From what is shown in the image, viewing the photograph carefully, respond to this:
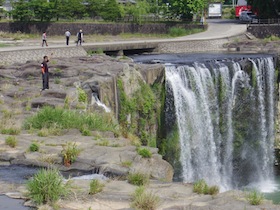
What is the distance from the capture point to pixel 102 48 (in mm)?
47344

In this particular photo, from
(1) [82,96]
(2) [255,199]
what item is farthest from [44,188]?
(1) [82,96]

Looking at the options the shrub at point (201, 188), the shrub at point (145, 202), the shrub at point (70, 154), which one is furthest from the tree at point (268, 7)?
the shrub at point (145, 202)

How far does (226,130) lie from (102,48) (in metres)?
14.8

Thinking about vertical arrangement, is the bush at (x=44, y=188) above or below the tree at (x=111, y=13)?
below

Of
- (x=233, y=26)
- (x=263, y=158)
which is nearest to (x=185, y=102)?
(x=263, y=158)

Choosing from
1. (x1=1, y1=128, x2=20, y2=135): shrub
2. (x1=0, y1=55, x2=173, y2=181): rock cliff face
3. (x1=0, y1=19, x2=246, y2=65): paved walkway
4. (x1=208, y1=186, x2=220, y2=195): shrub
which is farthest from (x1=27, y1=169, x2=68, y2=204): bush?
(x1=0, y1=19, x2=246, y2=65): paved walkway

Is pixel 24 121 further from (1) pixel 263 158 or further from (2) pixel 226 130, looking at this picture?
(1) pixel 263 158

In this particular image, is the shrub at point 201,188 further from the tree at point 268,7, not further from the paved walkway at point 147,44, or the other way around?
the tree at point 268,7

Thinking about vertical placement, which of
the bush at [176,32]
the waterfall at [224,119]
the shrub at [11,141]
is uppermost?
the bush at [176,32]

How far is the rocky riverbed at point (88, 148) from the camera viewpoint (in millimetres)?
13945

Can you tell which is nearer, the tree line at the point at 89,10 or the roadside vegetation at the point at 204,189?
the roadside vegetation at the point at 204,189

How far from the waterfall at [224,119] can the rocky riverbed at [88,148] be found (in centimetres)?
391

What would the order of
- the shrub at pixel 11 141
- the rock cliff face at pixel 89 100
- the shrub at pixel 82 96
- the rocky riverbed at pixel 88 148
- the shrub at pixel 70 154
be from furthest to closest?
the shrub at pixel 82 96, the shrub at pixel 11 141, the rock cliff face at pixel 89 100, the shrub at pixel 70 154, the rocky riverbed at pixel 88 148

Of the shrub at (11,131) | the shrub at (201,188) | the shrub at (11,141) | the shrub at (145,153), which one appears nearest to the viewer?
the shrub at (201,188)
